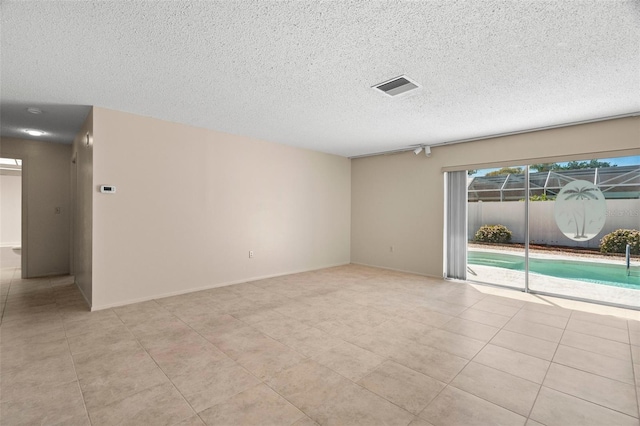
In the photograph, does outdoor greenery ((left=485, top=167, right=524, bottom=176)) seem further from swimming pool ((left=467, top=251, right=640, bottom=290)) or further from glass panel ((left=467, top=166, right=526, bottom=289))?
swimming pool ((left=467, top=251, right=640, bottom=290))

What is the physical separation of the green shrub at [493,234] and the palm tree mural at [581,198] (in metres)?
0.98

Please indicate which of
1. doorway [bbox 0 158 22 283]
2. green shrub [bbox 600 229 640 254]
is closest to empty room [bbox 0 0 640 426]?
green shrub [bbox 600 229 640 254]

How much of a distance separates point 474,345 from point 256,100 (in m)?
3.53

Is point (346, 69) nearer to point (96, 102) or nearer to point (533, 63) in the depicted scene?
point (533, 63)

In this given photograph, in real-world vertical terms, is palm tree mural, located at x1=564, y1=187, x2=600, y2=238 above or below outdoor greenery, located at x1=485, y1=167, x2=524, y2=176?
below

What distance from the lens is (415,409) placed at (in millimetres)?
1885

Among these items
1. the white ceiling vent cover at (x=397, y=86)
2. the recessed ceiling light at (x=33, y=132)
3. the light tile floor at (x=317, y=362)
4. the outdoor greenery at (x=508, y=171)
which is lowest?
the light tile floor at (x=317, y=362)

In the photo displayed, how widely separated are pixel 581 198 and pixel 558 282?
1540 mm

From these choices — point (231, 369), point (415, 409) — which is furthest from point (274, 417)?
point (415, 409)

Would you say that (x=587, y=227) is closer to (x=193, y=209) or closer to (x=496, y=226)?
(x=496, y=226)

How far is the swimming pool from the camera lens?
170 inches

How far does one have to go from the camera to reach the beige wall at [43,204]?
17.5 feet

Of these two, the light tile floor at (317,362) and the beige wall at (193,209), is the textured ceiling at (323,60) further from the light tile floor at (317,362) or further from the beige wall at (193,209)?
the light tile floor at (317,362)

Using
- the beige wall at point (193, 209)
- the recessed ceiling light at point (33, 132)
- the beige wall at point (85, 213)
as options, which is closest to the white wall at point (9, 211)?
the recessed ceiling light at point (33, 132)
